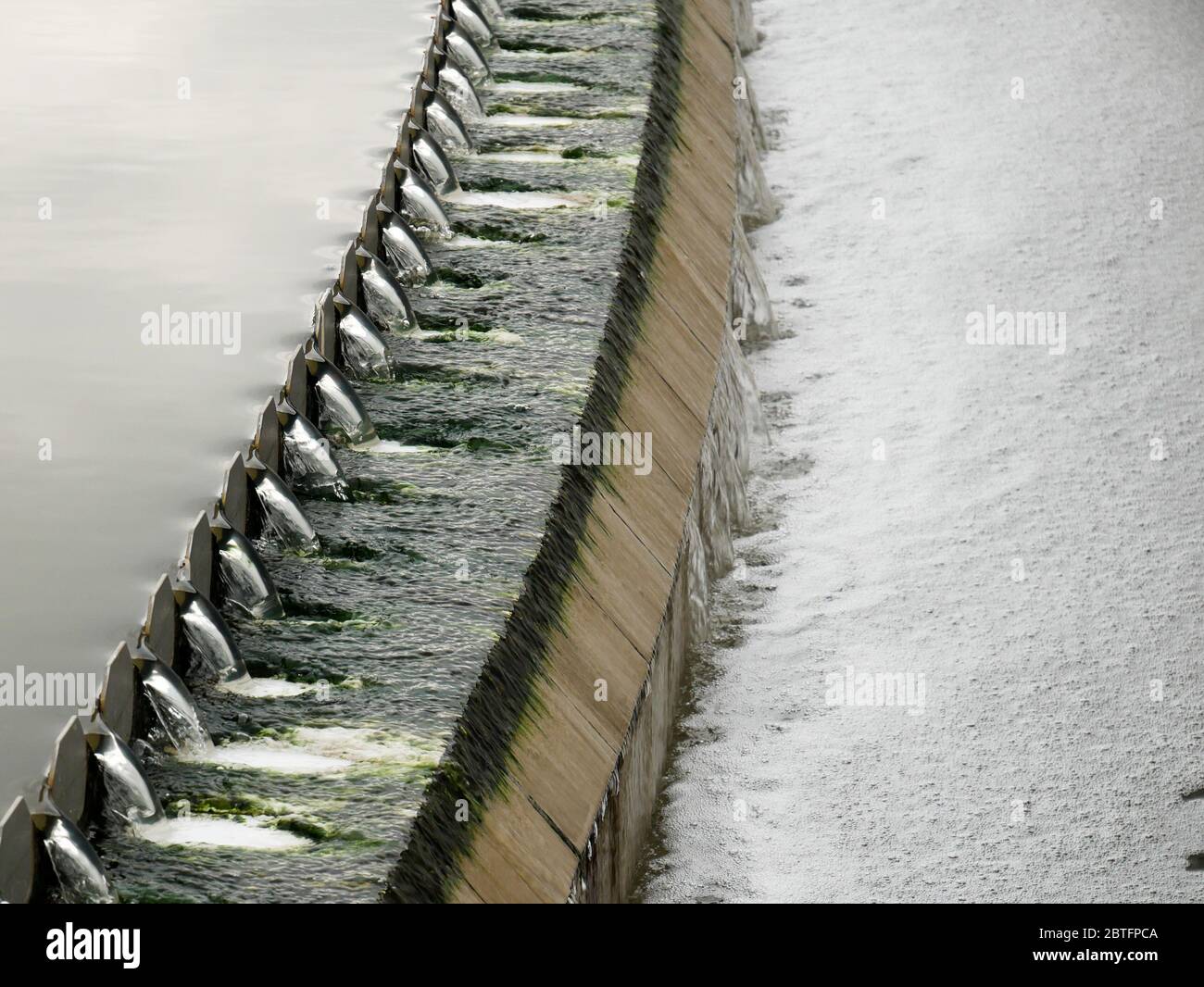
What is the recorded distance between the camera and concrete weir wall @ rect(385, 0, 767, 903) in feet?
9.30

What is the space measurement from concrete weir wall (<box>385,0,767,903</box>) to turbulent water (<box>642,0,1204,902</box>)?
0.29 metres

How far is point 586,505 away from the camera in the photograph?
12.0 ft

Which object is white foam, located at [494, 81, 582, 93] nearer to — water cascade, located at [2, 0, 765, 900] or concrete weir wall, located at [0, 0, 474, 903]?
water cascade, located at [2, 0, 765, 900]

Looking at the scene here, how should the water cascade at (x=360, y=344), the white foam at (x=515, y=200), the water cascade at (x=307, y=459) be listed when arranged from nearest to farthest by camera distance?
1. the water cascade at (x=307, y=459)
2. the water cascade at (x=360, y=344)
3. the white foam at (x=515, y=200)

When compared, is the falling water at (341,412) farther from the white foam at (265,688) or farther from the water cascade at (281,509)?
the white foam at (265,688)

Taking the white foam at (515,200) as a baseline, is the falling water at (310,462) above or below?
below

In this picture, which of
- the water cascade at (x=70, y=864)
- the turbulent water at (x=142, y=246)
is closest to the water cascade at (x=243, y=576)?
the turbulent water at (x=142, y=246)

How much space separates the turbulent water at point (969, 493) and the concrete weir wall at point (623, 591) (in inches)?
11.4

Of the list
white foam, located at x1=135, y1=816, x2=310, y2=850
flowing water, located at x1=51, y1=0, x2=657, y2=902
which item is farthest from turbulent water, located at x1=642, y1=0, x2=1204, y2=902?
white foam, located at x1=135, y1=816, x2=310, y2=850

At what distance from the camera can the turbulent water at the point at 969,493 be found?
4152mm

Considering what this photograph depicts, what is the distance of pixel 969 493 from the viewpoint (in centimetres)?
565

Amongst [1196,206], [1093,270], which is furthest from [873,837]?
[1196,206]

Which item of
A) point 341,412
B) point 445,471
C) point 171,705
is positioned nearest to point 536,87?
point 341,412
